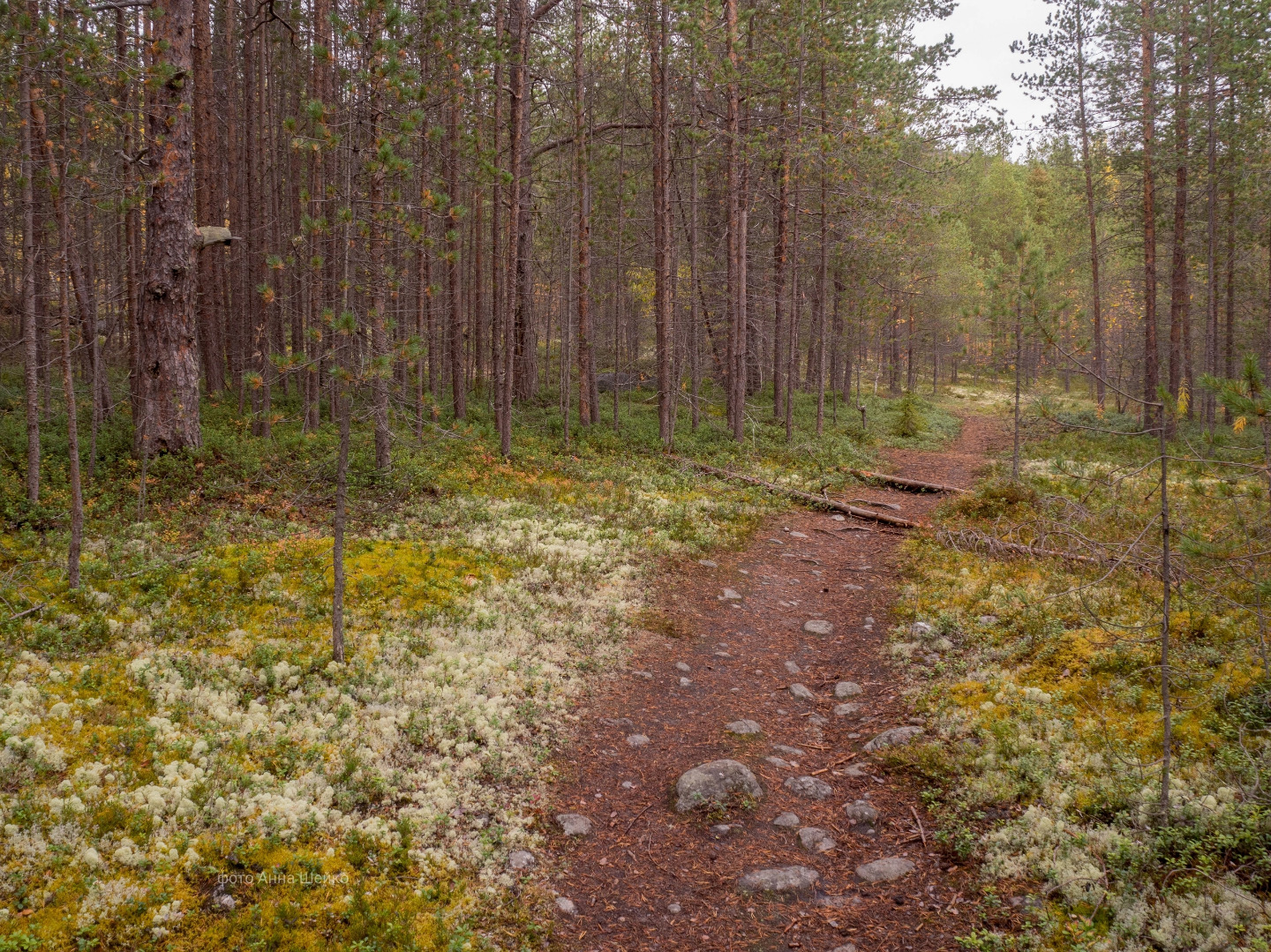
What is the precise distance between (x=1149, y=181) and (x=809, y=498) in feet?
56.9

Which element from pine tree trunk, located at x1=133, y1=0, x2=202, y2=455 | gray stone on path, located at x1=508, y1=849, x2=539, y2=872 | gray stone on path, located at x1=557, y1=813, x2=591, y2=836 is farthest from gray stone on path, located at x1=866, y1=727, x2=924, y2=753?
pine tree trunk, located at x1=133, y1=0, x2=202, y2=455

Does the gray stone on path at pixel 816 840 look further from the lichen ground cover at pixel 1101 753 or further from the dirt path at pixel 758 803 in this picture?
the lichen ground cover at pixel 1101 753

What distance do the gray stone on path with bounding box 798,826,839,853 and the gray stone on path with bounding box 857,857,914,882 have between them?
312 mm

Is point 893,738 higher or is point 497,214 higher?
point 497,214

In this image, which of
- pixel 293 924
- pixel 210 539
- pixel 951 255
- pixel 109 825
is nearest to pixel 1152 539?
pixel 293 924

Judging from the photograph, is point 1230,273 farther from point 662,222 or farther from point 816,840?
point 816,840

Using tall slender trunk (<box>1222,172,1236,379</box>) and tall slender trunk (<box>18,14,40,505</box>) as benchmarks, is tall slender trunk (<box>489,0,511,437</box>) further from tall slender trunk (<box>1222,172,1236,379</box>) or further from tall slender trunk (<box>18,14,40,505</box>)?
tall slender trunk (<box>1222,172,1236,379</box>)

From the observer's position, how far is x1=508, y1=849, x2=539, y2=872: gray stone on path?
5079mm

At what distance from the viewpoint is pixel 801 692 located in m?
8.06

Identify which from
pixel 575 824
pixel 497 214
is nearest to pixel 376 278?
pixel 575 824

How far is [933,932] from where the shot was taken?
14.8 feet

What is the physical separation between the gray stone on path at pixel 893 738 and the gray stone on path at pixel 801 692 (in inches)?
45.0

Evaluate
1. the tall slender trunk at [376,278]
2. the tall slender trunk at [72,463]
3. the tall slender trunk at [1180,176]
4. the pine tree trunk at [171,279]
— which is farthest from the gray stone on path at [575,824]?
the tall slender trunk at [1180,176]

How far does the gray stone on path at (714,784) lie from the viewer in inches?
236
